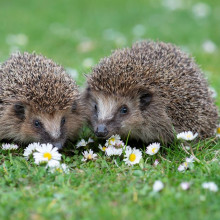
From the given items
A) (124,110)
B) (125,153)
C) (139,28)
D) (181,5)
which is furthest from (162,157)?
(181,5)

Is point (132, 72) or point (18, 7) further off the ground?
point (18, 7)

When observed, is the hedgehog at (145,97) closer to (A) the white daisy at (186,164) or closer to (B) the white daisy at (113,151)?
(B) the white daisy at (113,151)

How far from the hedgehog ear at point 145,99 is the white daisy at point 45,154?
1.28m

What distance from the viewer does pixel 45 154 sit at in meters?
4.07

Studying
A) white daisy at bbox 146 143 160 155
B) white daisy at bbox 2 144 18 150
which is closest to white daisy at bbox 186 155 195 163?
white daisy at bbox 146 143 160 155

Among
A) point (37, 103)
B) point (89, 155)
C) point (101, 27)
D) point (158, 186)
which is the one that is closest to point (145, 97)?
point (89, 155)

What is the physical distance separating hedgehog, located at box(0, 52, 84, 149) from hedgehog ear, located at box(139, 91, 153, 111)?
0.75 m

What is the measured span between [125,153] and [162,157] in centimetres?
39

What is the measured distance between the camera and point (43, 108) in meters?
4.53

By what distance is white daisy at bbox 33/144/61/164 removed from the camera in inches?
157

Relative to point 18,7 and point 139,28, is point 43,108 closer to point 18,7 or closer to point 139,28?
point 139,28

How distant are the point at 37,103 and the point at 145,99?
4.11 feet

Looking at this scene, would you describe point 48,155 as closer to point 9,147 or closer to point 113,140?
point 9,147

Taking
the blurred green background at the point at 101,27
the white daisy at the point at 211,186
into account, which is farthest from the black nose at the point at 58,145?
the blurred green background at the point at 101,27
